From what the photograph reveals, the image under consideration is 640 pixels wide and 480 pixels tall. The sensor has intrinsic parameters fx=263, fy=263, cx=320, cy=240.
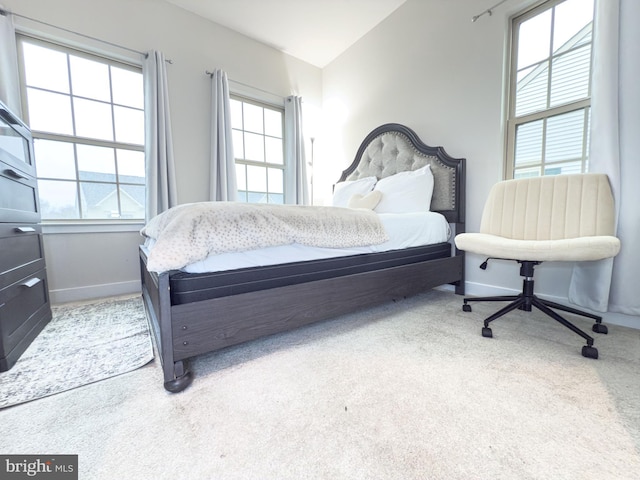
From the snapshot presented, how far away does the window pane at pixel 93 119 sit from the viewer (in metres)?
2.35

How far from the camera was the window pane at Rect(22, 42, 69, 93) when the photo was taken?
2137 millimetres

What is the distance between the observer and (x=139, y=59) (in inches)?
96.9

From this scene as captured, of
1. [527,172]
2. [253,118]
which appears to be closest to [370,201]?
[527,172]

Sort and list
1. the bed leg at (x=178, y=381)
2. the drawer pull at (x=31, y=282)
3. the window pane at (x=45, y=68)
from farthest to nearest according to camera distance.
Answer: the window pane at (x=45, y=68) → the drawer pull at (x=31, y=282) → the bed leg at (x=178, y=381)

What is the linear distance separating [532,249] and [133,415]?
1.84 metres

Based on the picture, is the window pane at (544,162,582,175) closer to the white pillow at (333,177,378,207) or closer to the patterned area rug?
the white pillow at (333,177,378,207)

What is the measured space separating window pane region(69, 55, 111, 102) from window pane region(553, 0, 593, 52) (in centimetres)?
367

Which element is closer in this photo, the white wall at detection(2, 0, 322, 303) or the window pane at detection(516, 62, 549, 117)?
the window pane at detection(516, 62, 549, 117)

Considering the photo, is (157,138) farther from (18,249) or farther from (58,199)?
(18,249)

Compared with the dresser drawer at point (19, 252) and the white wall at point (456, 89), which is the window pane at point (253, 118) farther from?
the dresser drawer at point (19, 252)

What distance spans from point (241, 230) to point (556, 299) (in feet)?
7.07

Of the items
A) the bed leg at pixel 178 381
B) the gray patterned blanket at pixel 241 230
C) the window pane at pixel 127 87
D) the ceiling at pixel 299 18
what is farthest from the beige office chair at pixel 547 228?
the window pane at pixel 127 87

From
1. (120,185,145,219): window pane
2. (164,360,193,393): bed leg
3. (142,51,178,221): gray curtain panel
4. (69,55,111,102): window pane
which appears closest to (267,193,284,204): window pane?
(142,51,178,221): gray curtain panel

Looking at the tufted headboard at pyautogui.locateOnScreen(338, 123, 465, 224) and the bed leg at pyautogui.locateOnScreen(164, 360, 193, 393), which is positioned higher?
the tufted headboard at pyautogui.locateOnScreen(338, 123, 465, 224)
